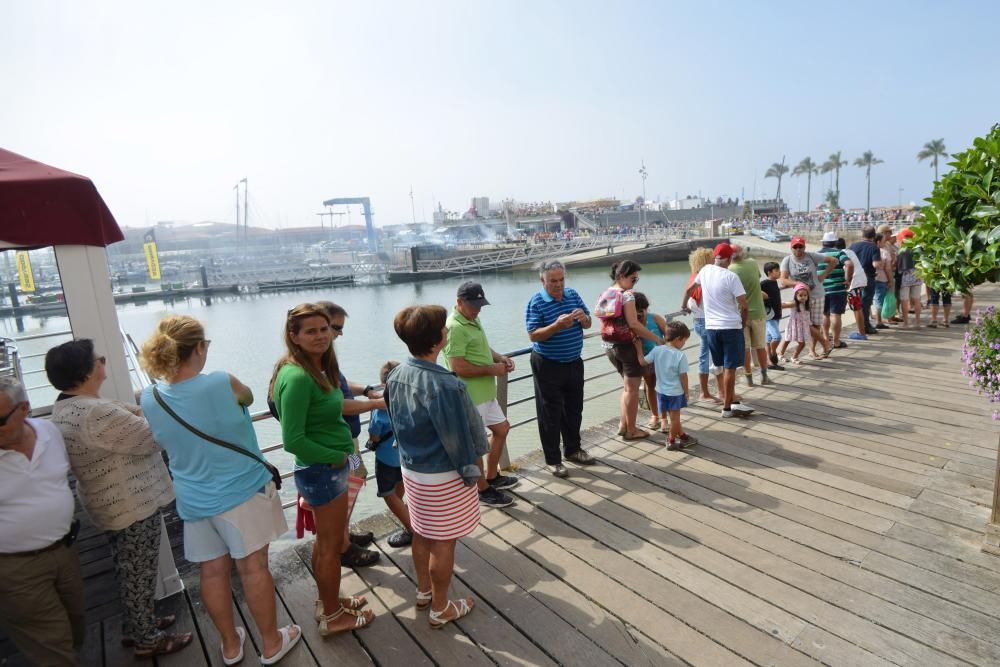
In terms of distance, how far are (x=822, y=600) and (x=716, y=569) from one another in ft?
1.54

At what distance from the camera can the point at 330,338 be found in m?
2.34

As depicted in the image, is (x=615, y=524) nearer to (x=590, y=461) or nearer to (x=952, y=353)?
(x=590, y=461)

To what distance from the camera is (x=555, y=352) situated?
152 inches

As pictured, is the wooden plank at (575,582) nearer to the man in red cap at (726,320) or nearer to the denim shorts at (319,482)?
the denim shorts at (319,482)

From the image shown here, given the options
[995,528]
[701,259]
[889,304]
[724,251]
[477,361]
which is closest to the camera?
[995,528]

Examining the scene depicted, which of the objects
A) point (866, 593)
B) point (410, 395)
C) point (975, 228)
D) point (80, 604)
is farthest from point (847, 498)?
point (80, 604)

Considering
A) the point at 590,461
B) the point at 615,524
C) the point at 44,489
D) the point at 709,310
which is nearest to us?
the point at 44,489

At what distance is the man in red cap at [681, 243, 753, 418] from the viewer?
469cm

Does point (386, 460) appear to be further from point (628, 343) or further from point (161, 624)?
point (628, 343)

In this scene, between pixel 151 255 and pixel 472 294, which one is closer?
pixel 472 294

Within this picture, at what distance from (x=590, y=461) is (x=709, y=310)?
5.85 feet

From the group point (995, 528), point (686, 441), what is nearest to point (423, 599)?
point (686, 441)

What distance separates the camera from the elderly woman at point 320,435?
86.2 inches

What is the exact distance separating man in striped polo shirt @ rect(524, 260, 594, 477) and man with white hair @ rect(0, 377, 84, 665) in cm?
258
